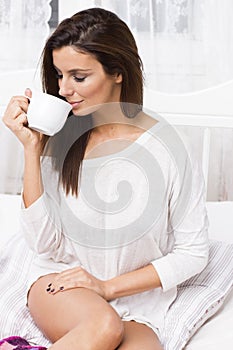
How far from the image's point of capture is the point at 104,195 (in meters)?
1.65

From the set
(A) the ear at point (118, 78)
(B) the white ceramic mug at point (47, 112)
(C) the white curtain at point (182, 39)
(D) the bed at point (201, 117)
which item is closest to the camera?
(B) the white ceramic mug at point (47, 112)

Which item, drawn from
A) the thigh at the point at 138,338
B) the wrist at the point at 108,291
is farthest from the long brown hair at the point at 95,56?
the thigh at the point at 138,338

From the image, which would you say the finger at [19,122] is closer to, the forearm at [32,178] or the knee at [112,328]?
the forearm at [32,178]

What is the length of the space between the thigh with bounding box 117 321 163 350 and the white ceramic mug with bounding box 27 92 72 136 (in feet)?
1.41

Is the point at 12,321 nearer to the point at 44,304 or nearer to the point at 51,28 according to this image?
the point at 44,304

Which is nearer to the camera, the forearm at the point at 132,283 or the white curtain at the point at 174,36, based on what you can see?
the forearm at the point at 132,283

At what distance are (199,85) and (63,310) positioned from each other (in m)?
1.14

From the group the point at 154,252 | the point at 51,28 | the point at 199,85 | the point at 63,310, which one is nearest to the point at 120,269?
the point at 154,252

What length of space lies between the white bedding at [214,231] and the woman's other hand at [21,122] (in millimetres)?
458

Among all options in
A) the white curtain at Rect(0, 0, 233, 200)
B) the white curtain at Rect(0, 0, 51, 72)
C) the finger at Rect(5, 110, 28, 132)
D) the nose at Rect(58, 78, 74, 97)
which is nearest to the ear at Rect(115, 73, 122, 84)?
the nose at Rect(58, 78, 74, 97)

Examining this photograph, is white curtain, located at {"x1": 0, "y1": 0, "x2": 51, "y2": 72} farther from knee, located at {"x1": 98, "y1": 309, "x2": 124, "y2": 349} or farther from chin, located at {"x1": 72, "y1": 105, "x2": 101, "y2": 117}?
knee, located at {"x1": 98, "y1": 309, "x2": 124, "y2": 349}

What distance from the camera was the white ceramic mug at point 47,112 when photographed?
1505 mm

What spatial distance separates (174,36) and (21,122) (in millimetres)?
983

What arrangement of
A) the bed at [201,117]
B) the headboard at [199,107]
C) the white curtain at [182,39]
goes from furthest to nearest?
the white curtain at [182,39] → the headboard at [199,107] → the bed at [201,117]
